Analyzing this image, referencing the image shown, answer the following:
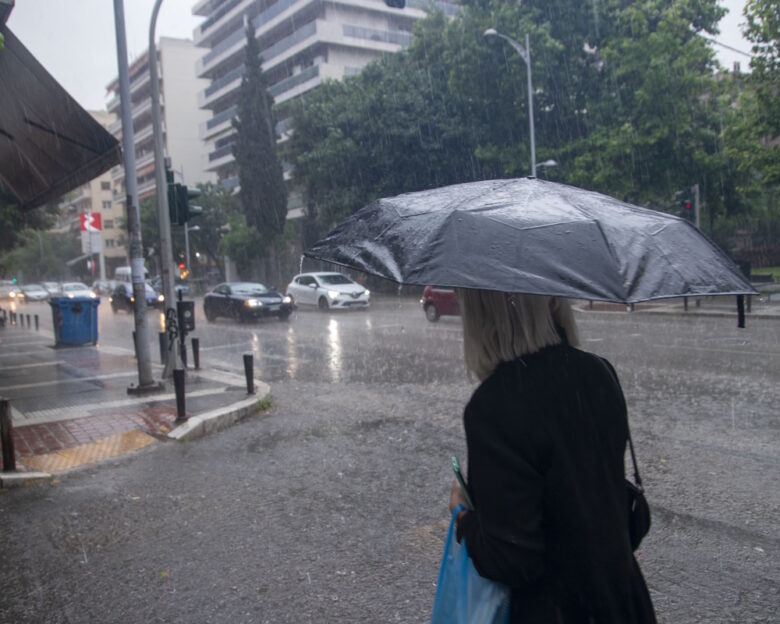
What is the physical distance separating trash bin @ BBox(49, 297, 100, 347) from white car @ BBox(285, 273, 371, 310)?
30.6ft

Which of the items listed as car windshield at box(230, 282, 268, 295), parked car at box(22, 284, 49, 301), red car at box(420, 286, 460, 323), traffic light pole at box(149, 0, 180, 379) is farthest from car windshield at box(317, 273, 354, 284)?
parked car at box(22, 284, 49, 301)

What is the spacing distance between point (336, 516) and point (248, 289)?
20615mm

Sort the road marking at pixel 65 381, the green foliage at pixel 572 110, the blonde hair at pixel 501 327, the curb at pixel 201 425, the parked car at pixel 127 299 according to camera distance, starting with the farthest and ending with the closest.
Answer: the parked car at pixel 127 299, the green foliage at pixel 572 110, the road marking at pixel 65 381, the curb at pixel 201 425, the blonde hair at pixel 501 327

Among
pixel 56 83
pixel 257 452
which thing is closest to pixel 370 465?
pixel 257 452

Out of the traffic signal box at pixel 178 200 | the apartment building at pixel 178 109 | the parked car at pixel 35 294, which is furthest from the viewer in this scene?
the apartment building at pixel 178 109

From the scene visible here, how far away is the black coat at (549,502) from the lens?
166 cm

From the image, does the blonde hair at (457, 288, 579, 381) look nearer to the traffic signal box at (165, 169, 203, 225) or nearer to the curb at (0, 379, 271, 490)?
the curb at (0, 379, 271, 490)

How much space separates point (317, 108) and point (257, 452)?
3394cm

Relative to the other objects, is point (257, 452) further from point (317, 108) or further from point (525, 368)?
point (317, 108)

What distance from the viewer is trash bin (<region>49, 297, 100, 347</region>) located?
58.4 ft

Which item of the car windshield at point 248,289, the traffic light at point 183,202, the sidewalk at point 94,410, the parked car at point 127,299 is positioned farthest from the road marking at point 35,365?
the parked car at point 127,299

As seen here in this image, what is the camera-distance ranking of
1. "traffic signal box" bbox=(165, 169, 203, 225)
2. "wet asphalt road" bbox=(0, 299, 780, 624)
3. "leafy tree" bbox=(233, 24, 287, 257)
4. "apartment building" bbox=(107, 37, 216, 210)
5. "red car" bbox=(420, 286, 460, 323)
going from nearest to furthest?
"wet asphalt road" bbox=(0, 299, 780, 624)
"traffic signal box" bbox=(165, 169, 203, 225)
"red car" bbox=(420, 286, 460, 323)
"leafy tree" bbox=(233, 24, 287, 257)
"apartment building" bbox=(107, 37, 216, 210)

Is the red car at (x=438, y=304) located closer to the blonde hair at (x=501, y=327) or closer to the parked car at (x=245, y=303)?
the parked car at (x=245, y=303)

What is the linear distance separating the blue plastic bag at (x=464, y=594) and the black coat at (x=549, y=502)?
1.9 inches
